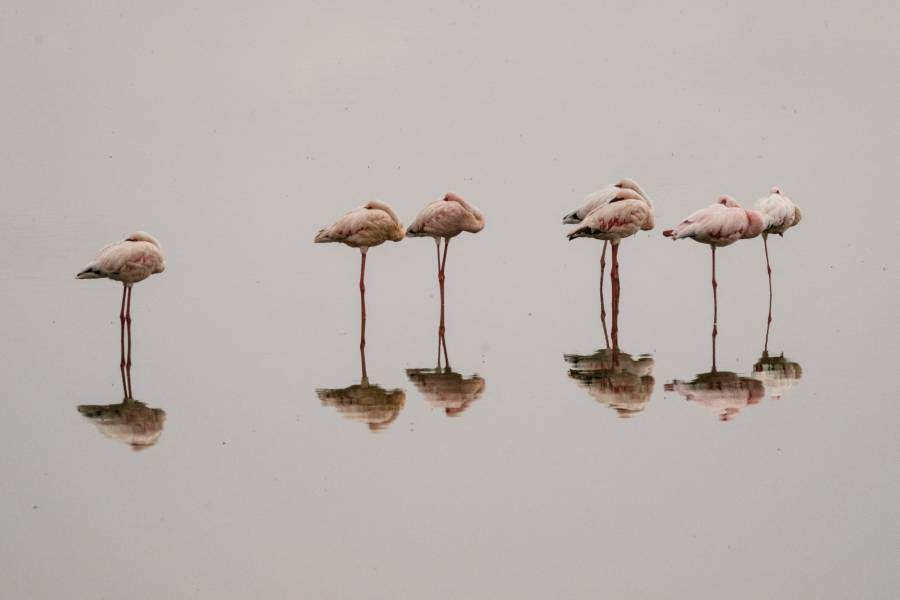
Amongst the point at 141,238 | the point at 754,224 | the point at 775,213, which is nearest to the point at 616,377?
the point at 754,224

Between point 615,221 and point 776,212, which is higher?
point 776,212

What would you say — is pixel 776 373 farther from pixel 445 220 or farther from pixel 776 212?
pixel 776 212

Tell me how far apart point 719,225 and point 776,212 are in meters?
2.85

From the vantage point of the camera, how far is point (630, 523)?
9.55 meters

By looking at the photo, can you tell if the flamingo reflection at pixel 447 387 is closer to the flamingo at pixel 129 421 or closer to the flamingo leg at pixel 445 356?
the flamingo leg at pixel 445 356

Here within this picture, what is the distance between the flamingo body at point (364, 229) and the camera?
1823cm

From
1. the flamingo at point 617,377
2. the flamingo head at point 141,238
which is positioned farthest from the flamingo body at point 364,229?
the flamingo at point 617,377

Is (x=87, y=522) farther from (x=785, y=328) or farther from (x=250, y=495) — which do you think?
(x=785, y=328)

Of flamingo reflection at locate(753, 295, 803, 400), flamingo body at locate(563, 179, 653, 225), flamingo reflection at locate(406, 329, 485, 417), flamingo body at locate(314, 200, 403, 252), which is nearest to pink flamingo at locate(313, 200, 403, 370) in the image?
flamingo body at locate(314, 200, 403, 252)

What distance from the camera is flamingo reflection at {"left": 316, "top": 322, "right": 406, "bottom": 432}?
12695mm

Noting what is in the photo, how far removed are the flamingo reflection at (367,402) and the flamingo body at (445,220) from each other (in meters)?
4.77

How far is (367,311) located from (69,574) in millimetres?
11432

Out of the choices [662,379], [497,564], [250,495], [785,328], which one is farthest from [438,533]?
[785,328]

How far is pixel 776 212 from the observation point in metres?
20.6
